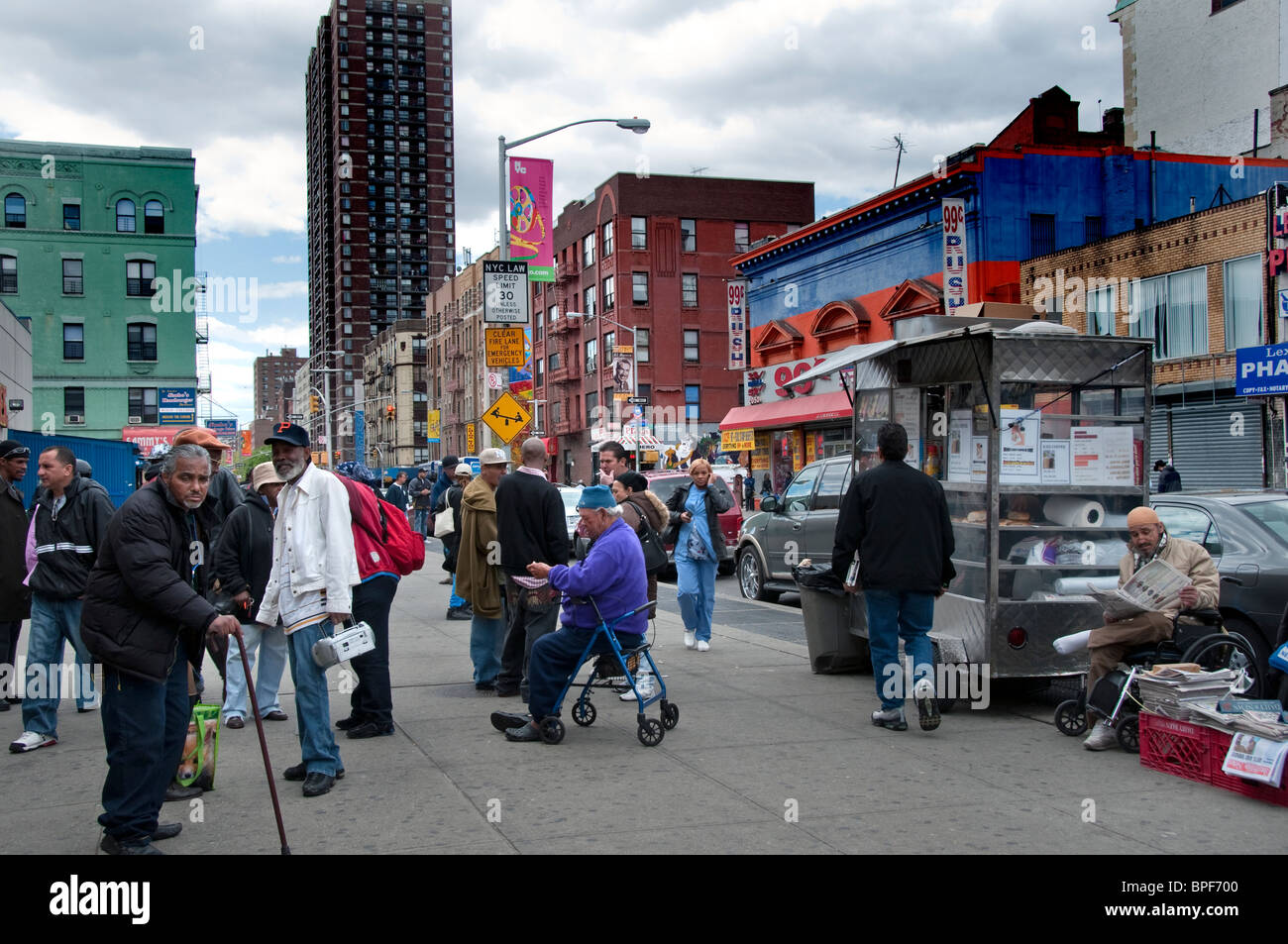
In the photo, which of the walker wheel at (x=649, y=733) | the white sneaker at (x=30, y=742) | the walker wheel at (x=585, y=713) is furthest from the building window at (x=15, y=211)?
the walker wheel at (x=649, y=733)


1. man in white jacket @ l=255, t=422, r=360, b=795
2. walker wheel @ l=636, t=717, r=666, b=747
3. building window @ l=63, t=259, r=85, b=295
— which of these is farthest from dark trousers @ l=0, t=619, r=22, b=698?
building window @ l=63, t=259, r=85, b=295

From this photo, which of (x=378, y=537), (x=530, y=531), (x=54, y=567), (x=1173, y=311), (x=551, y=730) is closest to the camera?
(x=378, y=537)

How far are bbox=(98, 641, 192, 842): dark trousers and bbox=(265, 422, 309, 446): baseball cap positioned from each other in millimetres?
1593

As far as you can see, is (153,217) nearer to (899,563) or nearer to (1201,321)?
(1201,321)

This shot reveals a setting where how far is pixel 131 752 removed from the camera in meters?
5.00

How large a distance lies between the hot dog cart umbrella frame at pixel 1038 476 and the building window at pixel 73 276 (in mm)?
53723

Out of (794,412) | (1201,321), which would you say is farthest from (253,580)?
(794,412)

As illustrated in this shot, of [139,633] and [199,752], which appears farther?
[199,752]

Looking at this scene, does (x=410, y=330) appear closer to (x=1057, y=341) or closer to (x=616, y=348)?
(x=616, y=348)

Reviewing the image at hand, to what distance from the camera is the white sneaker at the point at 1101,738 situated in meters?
7.00

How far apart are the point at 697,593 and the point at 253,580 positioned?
202 inches

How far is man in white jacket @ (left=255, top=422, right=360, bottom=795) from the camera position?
239 inches
